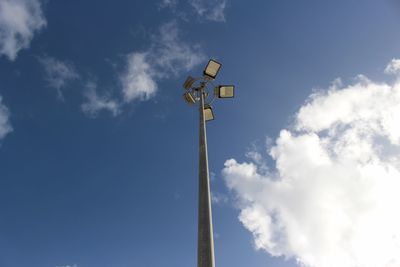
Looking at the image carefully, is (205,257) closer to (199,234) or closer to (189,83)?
(199,234)

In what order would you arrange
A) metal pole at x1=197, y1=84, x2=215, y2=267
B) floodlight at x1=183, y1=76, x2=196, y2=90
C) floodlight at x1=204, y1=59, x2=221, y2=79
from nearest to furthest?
metal pole at x1=197, y1=84, x2=215, y2=267
floodlight at x1=204, y1=59, x2=221, y2=79
floodlight at x1=183, y1=76, x2=196, y2=90

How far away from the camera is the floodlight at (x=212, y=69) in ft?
33.6

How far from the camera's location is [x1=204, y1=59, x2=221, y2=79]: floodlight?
33.6 ft

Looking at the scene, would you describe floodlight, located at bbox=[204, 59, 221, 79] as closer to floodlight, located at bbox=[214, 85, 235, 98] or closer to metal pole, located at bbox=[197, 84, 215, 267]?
floodlight, located at bbox=[214, 85, 235, 98]

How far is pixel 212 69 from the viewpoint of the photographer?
10344 mm

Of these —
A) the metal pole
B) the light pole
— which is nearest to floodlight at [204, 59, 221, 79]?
the light pole

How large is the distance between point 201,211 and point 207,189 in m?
0.53

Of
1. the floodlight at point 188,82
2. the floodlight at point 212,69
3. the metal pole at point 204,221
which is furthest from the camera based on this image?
the floodlight at point 188,82

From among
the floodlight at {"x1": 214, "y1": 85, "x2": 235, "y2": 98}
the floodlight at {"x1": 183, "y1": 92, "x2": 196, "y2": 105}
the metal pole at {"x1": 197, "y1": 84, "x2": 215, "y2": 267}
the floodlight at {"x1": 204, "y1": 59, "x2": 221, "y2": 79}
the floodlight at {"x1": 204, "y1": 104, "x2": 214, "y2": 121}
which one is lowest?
the metal pole at {"x1": 197, "y1": 84, "x2": 215, "y2": 267}

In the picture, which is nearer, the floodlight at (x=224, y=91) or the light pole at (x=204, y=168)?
the light pole at (x=204, y=168)

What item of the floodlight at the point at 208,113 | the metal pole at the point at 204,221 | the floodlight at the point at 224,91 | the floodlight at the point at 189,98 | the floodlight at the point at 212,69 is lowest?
the metal pole at the point at 204,221

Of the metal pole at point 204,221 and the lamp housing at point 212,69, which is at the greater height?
the lamp housing at point 212,69

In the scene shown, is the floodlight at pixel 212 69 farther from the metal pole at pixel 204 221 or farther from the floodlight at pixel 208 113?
the metal pole at pixel 204 221

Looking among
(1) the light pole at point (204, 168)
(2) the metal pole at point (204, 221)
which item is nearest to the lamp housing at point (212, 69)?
(1) the light pole at point (204, 168)
